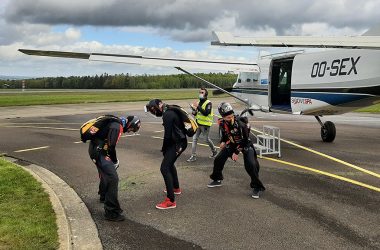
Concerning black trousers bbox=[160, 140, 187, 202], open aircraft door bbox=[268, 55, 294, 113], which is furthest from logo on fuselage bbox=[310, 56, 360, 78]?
black trousers bbox=[160, 140, 187, 202]

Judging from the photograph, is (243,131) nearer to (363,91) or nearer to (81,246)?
(81,246)

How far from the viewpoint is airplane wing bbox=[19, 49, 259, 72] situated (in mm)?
13320

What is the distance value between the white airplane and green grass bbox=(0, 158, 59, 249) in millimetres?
4502

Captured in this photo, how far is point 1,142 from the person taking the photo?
1426 centimetres

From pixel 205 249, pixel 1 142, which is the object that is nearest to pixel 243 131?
pixel 205 249

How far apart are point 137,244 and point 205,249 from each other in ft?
3.09

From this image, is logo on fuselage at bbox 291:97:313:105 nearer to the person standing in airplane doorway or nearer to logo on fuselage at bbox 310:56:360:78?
logo on fuselage at bbox 310:56:360:78

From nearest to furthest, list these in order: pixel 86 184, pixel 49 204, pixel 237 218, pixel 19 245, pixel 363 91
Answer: pixel 19 245, pixel 237 218, pixel 49 204, pixel 86 184, pixel 363 91

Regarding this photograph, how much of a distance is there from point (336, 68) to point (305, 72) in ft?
4.22

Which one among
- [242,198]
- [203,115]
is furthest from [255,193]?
[203,115]

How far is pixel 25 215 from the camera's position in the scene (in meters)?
6.06

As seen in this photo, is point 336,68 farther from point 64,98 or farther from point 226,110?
point 64,98

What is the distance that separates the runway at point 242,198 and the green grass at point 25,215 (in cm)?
74

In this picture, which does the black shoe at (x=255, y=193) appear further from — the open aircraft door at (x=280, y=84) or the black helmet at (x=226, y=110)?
the open aircraft door at (x=280, y=84)
